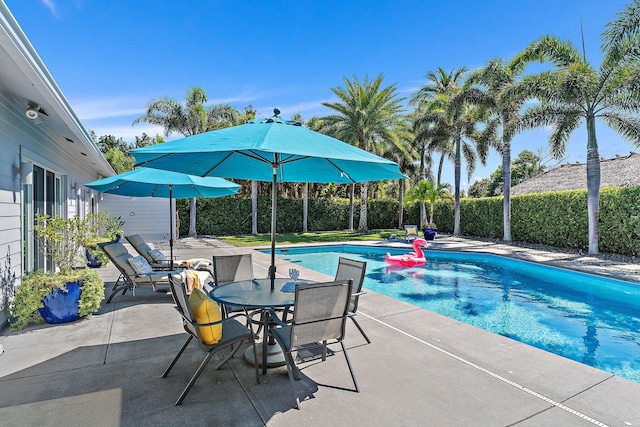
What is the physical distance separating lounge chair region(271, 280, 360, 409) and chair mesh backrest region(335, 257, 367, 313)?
0.77m

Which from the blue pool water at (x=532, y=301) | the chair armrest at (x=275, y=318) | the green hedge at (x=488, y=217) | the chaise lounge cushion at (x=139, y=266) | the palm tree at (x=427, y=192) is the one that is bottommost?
the blue pool water at (x=532, y=301)

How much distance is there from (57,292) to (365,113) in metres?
19.4

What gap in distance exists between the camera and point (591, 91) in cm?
1346

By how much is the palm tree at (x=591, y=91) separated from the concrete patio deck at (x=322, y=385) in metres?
12.9

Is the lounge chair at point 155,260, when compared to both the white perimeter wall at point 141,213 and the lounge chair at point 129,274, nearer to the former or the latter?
the lounge chair at point 129,274

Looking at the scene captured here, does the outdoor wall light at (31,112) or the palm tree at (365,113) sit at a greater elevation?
the palm tree at (365,113)

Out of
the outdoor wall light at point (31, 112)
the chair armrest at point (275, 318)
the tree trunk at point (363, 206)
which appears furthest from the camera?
the tree trunk at point (363, 206)

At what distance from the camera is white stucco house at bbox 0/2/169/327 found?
3568mm

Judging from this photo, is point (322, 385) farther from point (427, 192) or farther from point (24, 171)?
point (427, 192)

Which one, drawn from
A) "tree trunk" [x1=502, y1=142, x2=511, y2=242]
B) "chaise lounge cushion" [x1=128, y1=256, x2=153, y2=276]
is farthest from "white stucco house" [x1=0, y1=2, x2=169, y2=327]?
"tree trunk" [x1=502, y1=142, x2=511, y2=242]

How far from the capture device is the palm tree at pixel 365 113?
71.7ft

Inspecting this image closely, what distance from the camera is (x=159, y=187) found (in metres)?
8.75

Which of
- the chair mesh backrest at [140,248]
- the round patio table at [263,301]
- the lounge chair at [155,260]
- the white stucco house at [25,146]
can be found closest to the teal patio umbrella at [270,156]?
the round patio table at [263,301]

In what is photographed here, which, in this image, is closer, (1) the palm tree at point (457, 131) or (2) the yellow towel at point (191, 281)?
(2) the yellow towel at point (191, 281)
